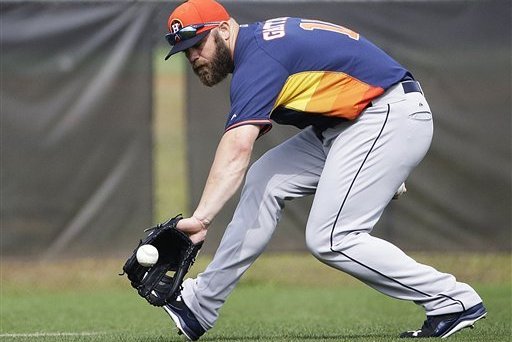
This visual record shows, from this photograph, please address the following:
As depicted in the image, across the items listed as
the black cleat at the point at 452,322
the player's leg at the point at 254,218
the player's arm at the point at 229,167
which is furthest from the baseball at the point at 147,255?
the black cleat at the point at 452,322

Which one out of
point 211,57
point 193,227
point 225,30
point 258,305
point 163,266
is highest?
point 225,30

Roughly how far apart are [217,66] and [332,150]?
79 centimetres

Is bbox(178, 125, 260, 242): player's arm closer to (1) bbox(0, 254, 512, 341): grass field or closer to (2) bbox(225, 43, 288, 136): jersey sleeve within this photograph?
(2) bbox(225, 43, 288, 136): jersey sleeve

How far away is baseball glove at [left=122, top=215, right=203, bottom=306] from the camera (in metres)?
5.59

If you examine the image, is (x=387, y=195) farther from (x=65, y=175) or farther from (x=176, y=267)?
(x=65, y=175)

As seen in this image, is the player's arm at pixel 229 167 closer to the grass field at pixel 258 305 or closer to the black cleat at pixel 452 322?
the grass field at pixel 258 305

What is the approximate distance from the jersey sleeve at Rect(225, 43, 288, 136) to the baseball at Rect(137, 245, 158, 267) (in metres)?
0.72

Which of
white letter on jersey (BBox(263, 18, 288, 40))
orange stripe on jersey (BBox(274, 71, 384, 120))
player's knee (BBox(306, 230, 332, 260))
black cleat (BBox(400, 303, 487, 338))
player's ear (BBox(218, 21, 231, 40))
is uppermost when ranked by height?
player's ear (BBox(218, 21, 231, 40))

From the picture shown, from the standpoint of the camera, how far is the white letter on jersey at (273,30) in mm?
5648

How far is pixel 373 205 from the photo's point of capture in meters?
5.84

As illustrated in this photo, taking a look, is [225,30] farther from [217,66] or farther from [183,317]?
[183,317]

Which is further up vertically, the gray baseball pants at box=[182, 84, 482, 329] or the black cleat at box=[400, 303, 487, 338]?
the gray baseball pants at box=[182, 84, 482, 329]

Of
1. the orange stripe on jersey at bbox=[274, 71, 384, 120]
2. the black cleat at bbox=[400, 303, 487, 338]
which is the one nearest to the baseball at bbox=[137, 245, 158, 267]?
the orange stripe on jersey at bbox=[274, 71, 384, 120]

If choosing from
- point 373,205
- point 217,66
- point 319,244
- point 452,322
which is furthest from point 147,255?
point 452,322
